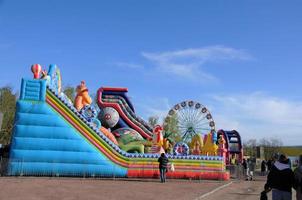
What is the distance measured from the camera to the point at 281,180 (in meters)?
7.26

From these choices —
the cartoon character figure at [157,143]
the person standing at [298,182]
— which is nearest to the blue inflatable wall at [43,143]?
the cartoon character figure at [157,143]

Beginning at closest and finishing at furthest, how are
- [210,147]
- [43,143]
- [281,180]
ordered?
1. [281,180]
2. [43,143]
3. [210,147]

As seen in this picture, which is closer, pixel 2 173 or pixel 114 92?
pixel 2 173

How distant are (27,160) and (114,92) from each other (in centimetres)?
1126

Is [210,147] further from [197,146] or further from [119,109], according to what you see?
[119,109]

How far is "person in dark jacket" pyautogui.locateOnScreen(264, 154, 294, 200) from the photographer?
7211 millimetres

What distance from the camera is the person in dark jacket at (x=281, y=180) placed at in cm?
721

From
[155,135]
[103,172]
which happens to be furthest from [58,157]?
[155,135]

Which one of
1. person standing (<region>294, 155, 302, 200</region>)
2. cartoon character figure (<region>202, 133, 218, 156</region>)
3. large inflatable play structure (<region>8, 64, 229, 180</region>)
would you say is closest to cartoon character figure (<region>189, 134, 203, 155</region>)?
cartoon character figure (<region>202, 133, 218, 156</region>)

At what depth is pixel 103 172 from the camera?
68.4 feet

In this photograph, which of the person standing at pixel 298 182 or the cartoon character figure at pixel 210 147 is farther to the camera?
the cartoon character figure at pixel 210 147

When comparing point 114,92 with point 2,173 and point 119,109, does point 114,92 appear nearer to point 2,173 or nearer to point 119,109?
point 119,109

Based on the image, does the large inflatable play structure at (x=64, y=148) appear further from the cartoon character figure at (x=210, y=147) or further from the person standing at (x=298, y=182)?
the person standing at (x=298, y=182)

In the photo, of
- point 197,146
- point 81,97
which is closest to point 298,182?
point 81,97
